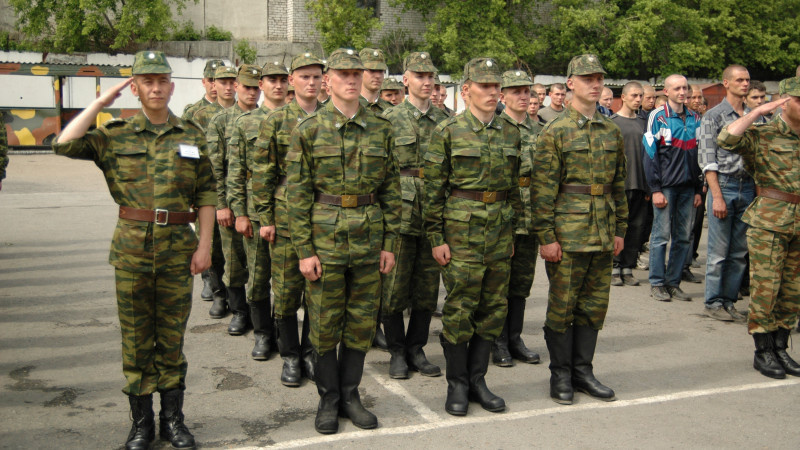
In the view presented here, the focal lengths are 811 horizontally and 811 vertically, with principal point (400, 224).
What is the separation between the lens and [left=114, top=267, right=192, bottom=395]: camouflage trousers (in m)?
4.51

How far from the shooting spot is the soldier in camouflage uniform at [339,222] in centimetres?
478

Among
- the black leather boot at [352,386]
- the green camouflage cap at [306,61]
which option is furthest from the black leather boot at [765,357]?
the green camouflage cap at [306,61]

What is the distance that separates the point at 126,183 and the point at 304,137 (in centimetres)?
104

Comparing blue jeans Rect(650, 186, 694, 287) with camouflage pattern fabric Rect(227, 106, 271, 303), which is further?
blue jeans Rect(650, 186, 694, 287)

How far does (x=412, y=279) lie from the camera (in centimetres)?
611

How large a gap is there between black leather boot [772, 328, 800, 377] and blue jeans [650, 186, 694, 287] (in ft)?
7.86

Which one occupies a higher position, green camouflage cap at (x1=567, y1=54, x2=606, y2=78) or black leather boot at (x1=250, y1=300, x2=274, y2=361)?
green camouflage cap at (x1=567, y1=54, x2=606, y2=78)

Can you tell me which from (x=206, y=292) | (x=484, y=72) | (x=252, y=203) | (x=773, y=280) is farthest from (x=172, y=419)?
(x=773, y=280)

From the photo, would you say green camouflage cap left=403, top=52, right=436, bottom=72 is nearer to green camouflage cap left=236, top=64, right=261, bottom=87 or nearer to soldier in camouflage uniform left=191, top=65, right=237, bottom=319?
green camouflage cap left=236, top=64, right=261, bottom=87

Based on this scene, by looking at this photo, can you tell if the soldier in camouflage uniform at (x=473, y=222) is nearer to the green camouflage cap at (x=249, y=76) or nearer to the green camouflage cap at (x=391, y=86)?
the green camouflage cap at (x=391, y=86)

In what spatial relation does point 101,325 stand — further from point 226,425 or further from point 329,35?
point 329,35

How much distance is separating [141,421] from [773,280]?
457 cm

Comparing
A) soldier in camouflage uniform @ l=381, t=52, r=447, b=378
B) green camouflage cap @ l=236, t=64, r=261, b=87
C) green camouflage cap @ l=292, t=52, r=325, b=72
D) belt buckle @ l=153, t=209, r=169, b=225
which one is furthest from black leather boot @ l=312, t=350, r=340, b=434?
green camouflage cap @ l=236, t=64, r=261, b=87

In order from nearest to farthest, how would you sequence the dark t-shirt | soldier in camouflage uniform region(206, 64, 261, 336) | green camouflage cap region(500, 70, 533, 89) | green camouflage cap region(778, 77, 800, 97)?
green camouflage cap region(500, 70, 533, 89)
green camouflage cap region(778, 77, 800, 97)
soldier in camouflage uniform region(206, 64, 261, 336)
the dark t-shirt
